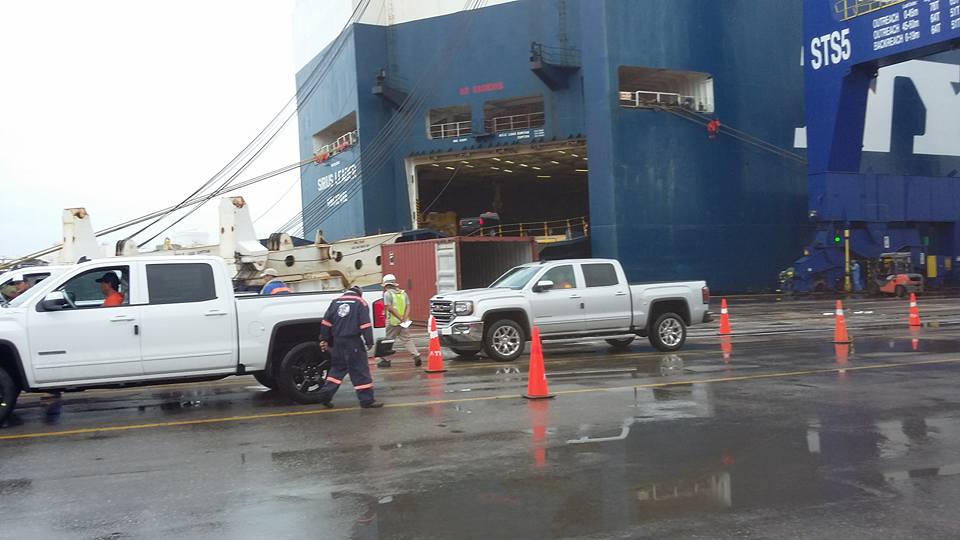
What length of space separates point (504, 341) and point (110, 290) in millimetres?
7375

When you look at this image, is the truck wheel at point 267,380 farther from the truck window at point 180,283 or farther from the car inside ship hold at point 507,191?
the car inside ship hold at point 507,191

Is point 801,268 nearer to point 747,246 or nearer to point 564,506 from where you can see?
point 747,246

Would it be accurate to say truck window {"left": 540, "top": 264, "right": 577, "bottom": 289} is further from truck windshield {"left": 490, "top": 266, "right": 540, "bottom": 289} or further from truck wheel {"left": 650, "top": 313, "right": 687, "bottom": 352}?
truck wheel {"left": 650, "top": 313, "right": 687, "bottom": 352}

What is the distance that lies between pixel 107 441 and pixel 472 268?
1854 centimetres

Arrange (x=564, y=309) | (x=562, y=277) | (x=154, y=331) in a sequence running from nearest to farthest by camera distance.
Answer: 1. (x=154, y=331)
2. (x=564, y=309)
3. (x=562, y=277)

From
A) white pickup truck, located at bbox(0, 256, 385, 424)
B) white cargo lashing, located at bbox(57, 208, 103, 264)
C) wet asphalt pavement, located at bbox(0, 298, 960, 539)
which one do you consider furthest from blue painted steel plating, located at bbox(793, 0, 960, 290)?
white pickup truck, located at bbox(0, 256, 385, 424)

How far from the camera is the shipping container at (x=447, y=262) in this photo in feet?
83.6

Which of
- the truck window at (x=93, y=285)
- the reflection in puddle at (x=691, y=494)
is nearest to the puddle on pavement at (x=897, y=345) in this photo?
the reflection in puddle at (x=691, y=494)

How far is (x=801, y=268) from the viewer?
3725 centimetres

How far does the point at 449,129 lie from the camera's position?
158 ft

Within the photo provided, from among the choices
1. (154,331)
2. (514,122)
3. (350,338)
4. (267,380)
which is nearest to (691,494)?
(350,338)

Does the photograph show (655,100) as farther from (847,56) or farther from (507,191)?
(507,191)

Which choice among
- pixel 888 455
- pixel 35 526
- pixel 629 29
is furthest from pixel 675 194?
pixel 35 526

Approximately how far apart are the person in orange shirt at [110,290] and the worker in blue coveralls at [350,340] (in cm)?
245
